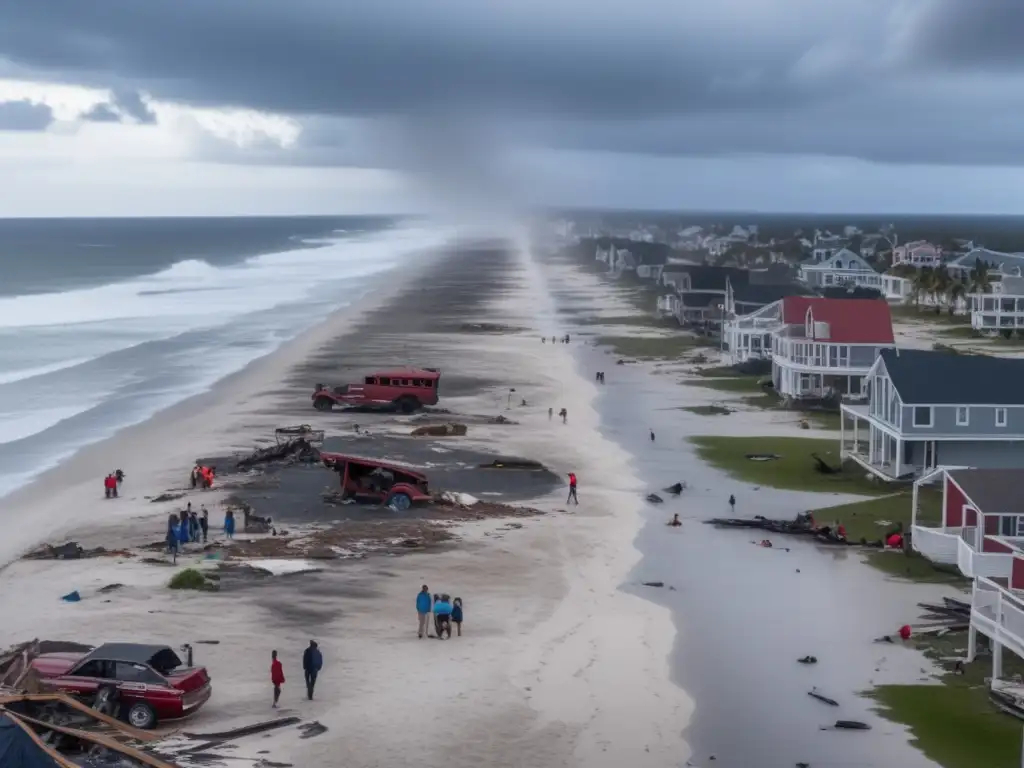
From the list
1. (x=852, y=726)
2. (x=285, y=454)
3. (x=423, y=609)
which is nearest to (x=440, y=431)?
(x=285, y=454)

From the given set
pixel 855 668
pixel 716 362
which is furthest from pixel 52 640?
pixel 716 362

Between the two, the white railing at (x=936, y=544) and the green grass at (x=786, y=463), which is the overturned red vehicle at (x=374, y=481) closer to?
the green grass at (x=786, y=463)

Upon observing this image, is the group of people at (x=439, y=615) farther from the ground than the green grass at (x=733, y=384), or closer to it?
closer to it

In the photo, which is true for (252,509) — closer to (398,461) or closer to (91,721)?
(398,461)

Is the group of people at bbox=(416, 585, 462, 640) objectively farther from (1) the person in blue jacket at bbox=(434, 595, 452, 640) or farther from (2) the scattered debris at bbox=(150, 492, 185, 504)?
(2) the scattered debris at bbox=(150, 492, 185, 504)

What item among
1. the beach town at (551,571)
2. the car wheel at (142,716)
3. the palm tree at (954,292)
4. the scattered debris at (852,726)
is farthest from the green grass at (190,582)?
the palm tree at (954,292)

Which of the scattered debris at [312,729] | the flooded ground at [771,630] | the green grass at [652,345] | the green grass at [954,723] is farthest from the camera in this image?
the green grass at [652,345]

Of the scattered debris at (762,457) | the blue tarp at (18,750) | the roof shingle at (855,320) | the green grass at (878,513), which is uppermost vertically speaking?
the roof shingle at (855,320)

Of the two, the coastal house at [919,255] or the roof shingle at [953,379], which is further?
the coastal house at [919,255]
